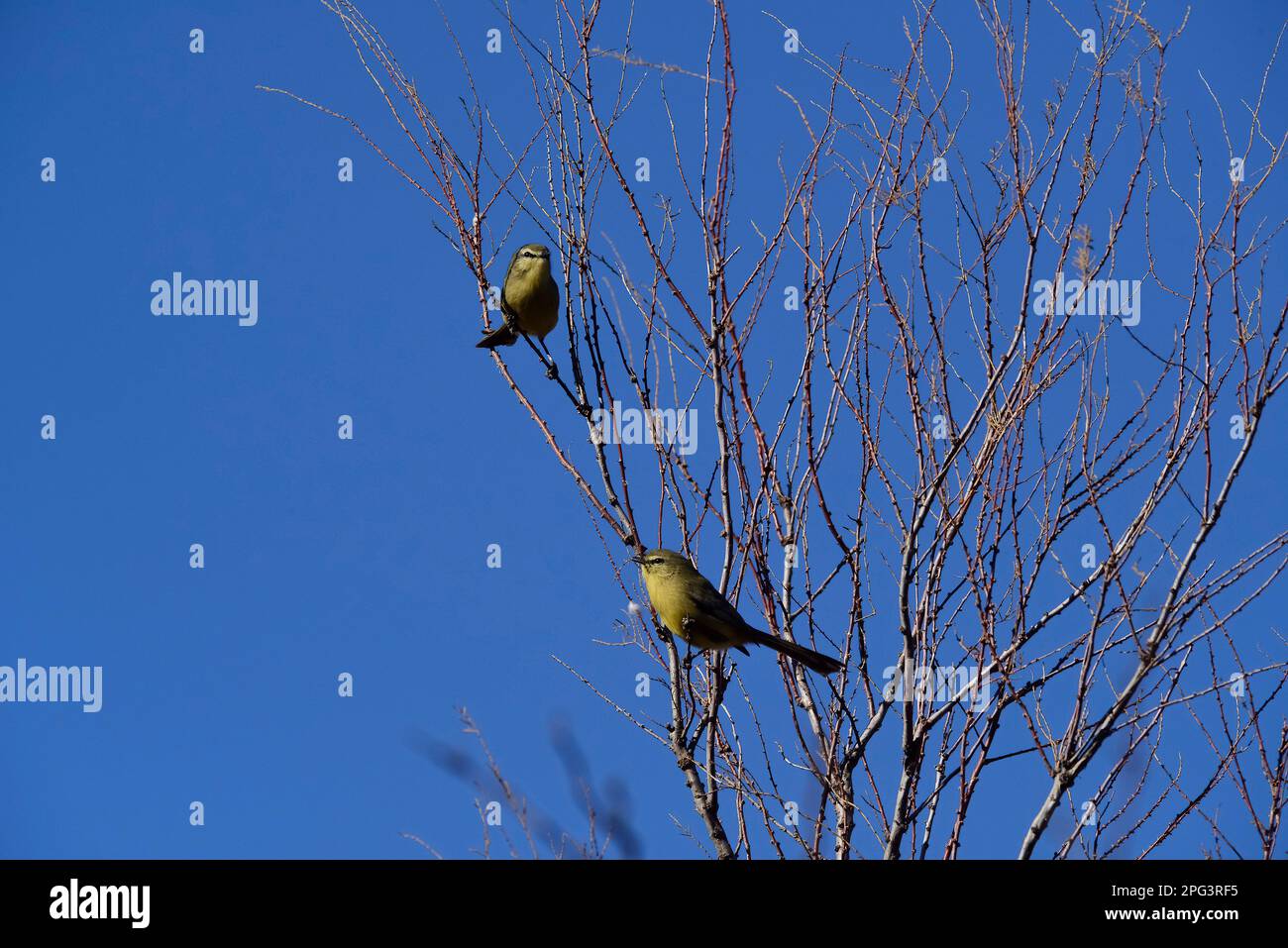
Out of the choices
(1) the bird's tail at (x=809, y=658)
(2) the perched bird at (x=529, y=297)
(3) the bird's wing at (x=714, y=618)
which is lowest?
(1) the bird's tail at (x=809, y=658)

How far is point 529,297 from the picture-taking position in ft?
Answer: 21.7

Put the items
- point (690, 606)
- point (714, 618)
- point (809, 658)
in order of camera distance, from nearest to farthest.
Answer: point (809, 658), point (714, 618), point (690, 606)

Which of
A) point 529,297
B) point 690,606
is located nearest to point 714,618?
point 690,606

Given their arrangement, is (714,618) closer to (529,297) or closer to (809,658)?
(809,658)

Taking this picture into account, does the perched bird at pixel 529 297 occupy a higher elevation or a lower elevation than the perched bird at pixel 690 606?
higher

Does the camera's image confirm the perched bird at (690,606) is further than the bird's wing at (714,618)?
Yes

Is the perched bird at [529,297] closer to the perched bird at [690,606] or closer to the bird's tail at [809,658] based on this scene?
the perched bird at [690,606]

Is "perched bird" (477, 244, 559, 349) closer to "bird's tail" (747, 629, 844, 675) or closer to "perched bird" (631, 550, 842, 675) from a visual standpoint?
"perched bird" (631, 550, 842, 675)

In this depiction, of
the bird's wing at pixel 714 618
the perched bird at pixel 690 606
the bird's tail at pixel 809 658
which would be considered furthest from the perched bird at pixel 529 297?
the bird's tail at pixel 809 658

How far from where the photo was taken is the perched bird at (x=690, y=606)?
4418 mm

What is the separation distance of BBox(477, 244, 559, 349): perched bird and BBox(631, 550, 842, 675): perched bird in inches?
79.6

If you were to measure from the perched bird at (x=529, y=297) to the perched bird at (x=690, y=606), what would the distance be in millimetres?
2022

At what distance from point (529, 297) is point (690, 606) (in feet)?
7.75
